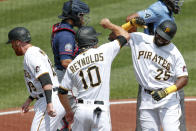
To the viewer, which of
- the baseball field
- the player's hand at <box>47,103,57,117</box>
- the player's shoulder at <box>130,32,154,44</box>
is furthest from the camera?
the baseball field

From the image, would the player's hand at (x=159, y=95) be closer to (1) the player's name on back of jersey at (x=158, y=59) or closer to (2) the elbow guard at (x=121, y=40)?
(1) the player's name on back of jersey at (x=158, y=59)

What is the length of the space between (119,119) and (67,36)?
2703 mm

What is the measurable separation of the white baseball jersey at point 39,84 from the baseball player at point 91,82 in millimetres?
484

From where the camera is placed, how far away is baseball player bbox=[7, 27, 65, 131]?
23.8ft

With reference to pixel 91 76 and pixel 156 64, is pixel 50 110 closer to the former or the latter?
pixel 91 76

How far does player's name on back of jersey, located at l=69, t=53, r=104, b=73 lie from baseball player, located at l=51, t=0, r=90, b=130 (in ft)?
4.32

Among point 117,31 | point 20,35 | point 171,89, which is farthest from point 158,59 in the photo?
point 20,35

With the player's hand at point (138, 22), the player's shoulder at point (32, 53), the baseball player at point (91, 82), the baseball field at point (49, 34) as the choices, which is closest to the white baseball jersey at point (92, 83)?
the baseball player at point (91, 82)

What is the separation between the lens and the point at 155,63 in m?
7.60

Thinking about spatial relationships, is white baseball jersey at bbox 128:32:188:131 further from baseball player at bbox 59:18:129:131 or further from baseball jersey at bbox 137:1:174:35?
baseball player at bbox 59:18:129:131

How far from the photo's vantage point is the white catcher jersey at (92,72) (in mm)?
6984

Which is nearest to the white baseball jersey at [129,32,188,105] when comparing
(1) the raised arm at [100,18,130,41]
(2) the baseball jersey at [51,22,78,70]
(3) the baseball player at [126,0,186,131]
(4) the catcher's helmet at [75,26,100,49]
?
(1) the raised arm at [100,18,130,41]

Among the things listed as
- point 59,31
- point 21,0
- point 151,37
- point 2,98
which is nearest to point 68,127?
point 59,31

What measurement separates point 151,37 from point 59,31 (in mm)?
1653
